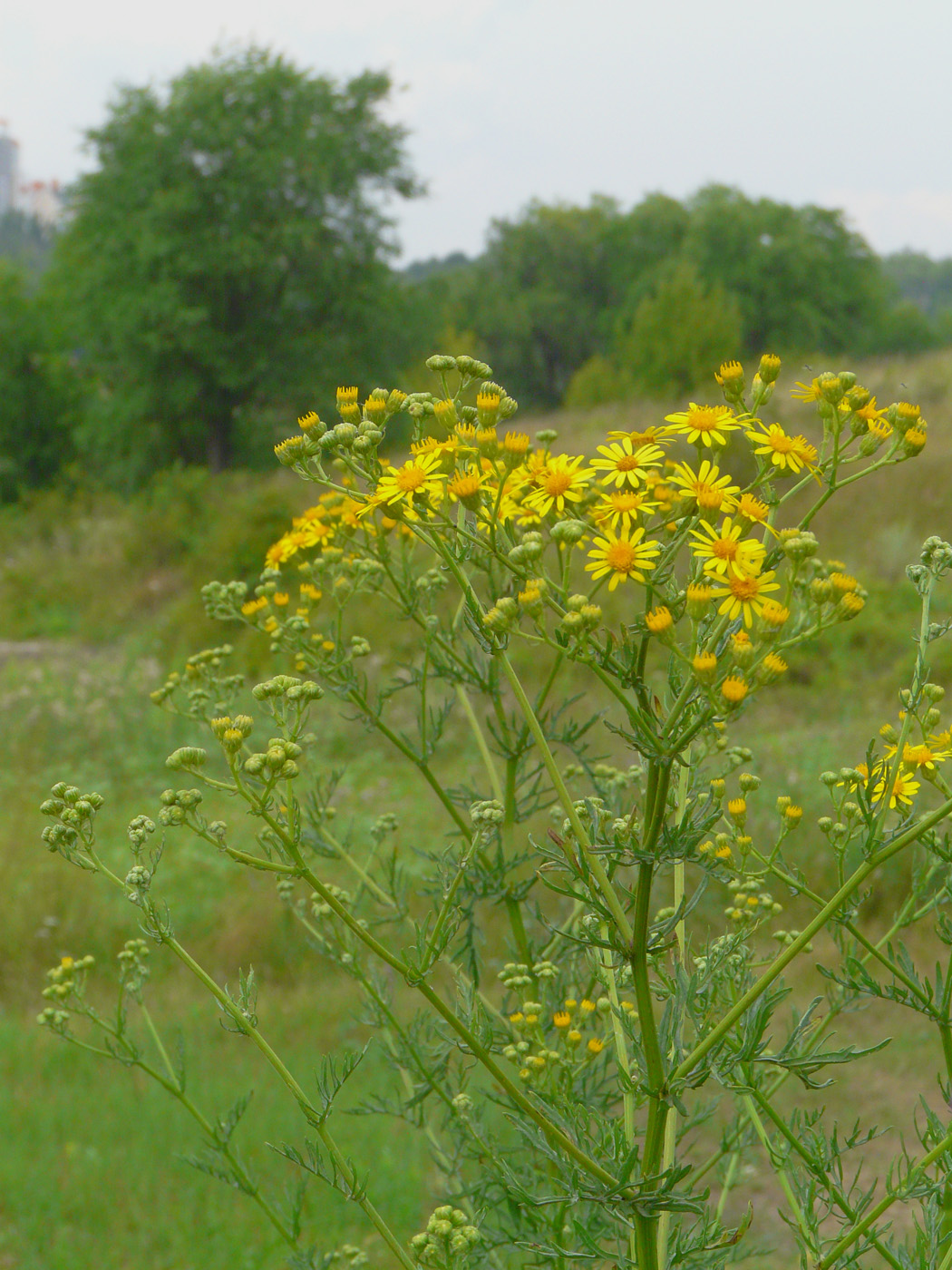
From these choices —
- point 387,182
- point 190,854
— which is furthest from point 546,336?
point 190,854

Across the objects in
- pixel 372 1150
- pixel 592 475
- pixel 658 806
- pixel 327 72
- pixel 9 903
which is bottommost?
pixel 372 1150

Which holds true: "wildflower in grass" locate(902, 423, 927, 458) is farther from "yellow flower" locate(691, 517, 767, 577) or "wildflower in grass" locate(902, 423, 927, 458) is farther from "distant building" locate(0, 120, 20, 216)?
"distant building" locate(0, 120, 20, 216)

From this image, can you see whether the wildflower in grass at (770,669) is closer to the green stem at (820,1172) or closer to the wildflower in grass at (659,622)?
the wildflower in grass at (659,622)

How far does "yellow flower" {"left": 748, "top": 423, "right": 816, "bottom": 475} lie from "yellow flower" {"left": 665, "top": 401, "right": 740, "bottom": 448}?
3cm

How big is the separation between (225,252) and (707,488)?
70.7 ft

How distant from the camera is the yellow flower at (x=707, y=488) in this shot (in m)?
1.23

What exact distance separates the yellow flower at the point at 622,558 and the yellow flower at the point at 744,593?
9cm

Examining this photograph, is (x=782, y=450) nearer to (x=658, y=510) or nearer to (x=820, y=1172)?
(x=658, y=510)

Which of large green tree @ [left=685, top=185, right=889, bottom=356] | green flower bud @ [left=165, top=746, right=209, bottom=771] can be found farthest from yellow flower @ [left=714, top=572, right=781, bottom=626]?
large green tree @ [left=685, top=185, right=889, bottom=356]

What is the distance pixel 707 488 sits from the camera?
1254 millimetres

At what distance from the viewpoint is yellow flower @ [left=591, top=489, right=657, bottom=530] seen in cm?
131

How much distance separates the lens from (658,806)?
3.97 feet

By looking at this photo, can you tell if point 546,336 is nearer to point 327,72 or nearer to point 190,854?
point 327,72

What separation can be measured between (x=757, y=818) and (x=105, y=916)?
403 centimetres
